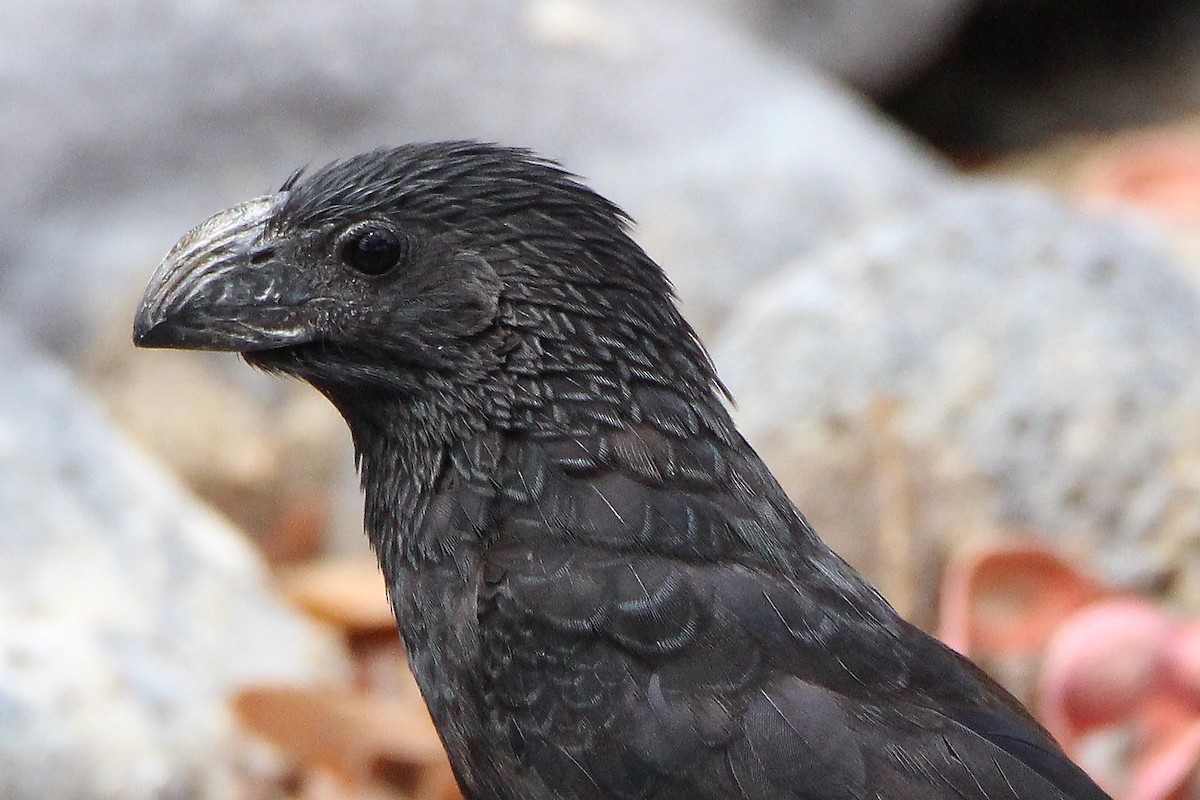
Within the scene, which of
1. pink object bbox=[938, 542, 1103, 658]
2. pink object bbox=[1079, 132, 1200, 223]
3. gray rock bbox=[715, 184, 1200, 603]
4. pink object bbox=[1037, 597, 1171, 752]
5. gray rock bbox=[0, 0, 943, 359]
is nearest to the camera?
pink object bbox=[1037, 597, 1171, 752]

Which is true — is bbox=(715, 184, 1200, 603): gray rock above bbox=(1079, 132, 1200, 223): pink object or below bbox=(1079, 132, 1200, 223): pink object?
below

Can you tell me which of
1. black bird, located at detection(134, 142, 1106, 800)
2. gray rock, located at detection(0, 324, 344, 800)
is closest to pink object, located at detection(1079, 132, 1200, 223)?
gray rock, located at detection(0, 324, 344, 800)

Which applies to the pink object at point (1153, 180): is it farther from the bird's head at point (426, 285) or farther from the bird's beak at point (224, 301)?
the bird's beak at point (224, 301)

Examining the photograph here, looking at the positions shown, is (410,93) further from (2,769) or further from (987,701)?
(987,701)

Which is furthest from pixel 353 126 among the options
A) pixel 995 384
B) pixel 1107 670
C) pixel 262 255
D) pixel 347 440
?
pixel 262 255

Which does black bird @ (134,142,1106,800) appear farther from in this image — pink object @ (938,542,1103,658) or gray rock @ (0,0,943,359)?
gray rock @ (0,0,943,359)

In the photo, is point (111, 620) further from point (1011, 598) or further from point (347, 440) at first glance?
point (1011, 598)

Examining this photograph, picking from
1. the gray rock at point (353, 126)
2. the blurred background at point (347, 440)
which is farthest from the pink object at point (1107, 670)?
the gray rock at point (353, 126)
